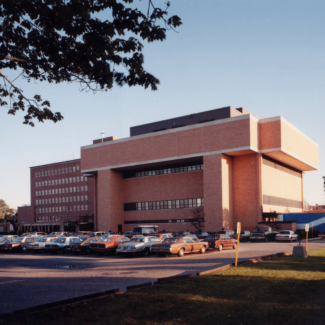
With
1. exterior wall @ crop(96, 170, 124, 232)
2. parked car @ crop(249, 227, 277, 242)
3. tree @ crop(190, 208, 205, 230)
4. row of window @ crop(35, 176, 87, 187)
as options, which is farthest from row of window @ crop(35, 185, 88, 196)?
parked car @ crop(249, 227, 277, 242)

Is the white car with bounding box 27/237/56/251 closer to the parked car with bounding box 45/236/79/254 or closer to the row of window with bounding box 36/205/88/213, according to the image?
the parked car with bounding box 45/236/79/254

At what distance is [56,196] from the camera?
123125 millimetres

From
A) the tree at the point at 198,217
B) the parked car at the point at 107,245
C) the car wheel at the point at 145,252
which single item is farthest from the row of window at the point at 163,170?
the car wheel at the point at 145,252

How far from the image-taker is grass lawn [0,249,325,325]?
8008mm

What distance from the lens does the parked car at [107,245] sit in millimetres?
27859

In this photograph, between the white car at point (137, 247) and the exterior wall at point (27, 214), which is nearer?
the white car at point (137, 247)

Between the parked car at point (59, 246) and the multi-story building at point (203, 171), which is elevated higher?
the multi-story building at point (203, 171)

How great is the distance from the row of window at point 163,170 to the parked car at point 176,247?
124ft

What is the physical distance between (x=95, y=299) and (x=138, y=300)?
112cm

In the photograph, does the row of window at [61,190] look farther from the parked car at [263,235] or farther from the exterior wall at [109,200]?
the parked car at [263,235]

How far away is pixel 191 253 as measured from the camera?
90.8ft

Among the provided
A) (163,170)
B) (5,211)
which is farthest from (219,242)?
(5,211)

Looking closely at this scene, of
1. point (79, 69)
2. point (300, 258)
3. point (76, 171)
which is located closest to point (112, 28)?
point (79, 69)

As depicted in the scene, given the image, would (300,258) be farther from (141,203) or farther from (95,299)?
(141,203)
